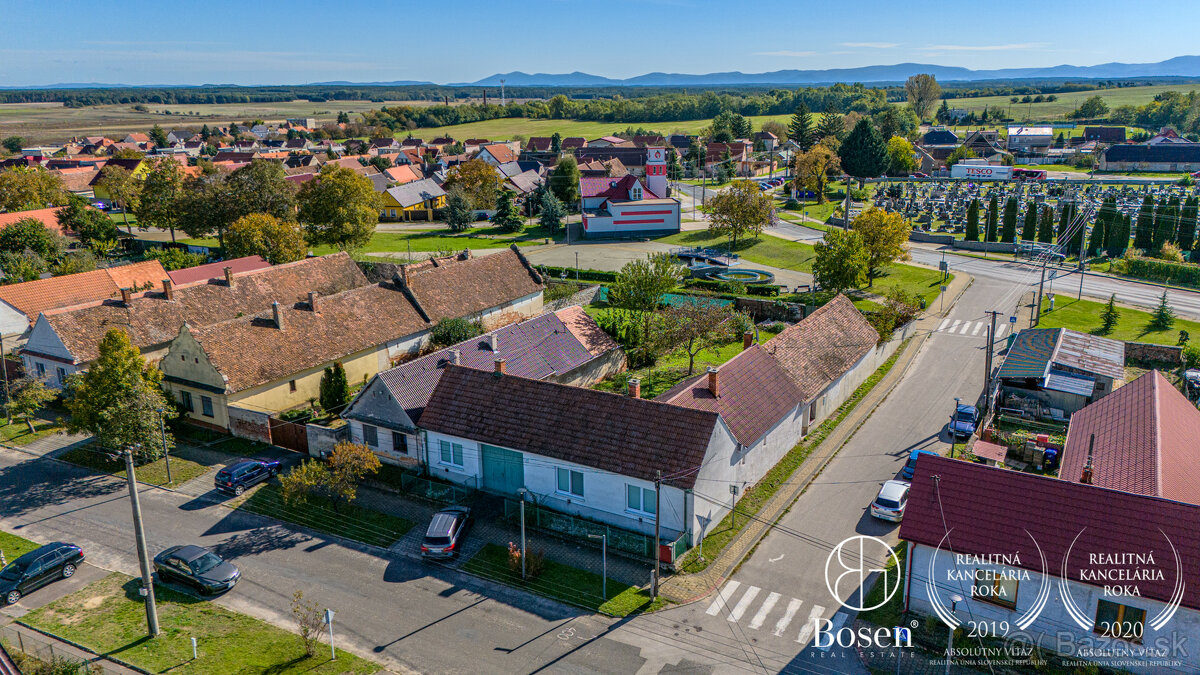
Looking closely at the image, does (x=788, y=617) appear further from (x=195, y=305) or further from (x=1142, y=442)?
(x=195, y=305)

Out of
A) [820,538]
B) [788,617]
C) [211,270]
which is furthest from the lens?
[211,270]

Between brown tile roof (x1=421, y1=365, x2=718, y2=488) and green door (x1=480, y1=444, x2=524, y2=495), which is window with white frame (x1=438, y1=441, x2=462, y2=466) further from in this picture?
green door (x1=480, y1=444, x2=524, y2=495)

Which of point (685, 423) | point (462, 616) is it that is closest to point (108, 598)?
point (462, 616)

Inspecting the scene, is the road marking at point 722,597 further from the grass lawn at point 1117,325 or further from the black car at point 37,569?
the grass lawn at point 1117,325

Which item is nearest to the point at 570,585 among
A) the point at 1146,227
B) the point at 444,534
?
the point at 444,534

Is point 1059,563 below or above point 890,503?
above
